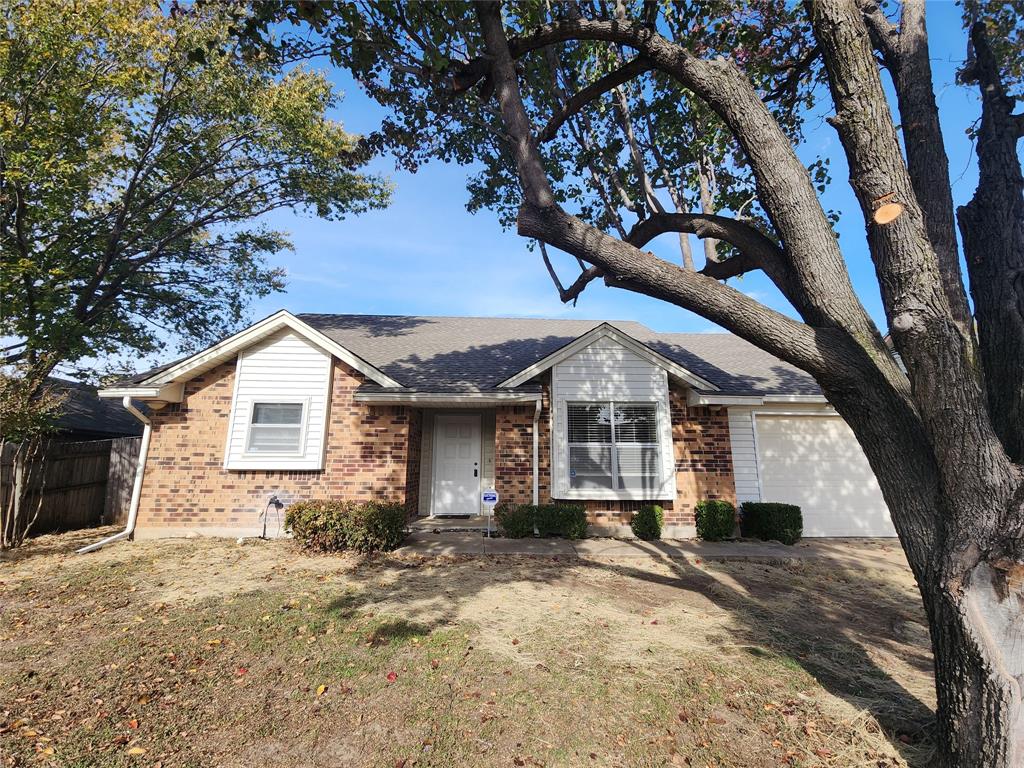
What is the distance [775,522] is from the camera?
30.5ft

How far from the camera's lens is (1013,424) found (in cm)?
278

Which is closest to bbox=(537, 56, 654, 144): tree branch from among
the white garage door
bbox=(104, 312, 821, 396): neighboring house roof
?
bbox=(104, 312, 821, 396): neighboring house roof

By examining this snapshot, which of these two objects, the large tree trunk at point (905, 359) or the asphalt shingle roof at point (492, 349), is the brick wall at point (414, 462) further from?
the large tree trunk at point (905, 359)

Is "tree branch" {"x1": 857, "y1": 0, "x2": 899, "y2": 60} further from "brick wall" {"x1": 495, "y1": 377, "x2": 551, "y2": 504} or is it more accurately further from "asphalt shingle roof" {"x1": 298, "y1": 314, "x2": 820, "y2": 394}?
"brick wall" {"x1": 495, "y1": 377, "x2": 551, "y2": 504}

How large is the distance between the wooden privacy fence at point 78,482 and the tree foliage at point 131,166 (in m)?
2.09

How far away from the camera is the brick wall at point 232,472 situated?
9.25 metres

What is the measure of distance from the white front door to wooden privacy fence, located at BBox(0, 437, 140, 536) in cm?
790

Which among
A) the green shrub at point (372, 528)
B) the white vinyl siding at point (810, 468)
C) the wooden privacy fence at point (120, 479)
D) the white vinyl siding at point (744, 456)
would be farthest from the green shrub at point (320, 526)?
the white vinyl siding at point (810, 468)

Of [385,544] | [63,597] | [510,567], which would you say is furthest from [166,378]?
[510,567]

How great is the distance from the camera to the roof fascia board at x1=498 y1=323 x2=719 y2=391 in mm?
9758

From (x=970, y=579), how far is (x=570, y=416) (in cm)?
755

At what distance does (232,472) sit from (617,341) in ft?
28.9

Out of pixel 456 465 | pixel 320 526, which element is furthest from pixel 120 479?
pixel 456 465

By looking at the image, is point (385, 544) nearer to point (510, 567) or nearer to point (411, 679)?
point (510, 567)
